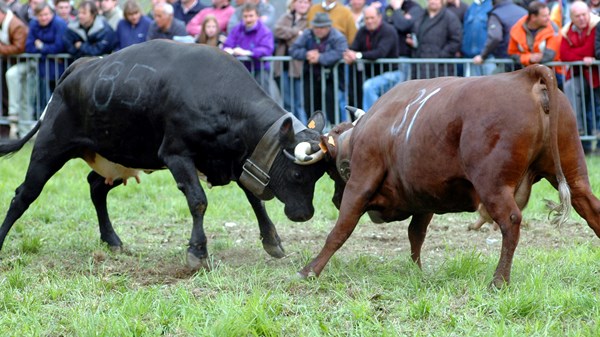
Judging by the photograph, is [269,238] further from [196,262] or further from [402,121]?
[402,121]

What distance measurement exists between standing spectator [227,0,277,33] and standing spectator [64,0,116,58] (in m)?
1.67

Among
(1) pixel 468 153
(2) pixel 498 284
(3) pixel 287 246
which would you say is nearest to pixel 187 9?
(3) pixel 287 246

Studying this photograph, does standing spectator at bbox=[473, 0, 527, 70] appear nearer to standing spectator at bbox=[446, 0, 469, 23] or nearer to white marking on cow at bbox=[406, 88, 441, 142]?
standing spectator at bbox=[446, 0, 469, 23]

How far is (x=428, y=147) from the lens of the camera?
644cm

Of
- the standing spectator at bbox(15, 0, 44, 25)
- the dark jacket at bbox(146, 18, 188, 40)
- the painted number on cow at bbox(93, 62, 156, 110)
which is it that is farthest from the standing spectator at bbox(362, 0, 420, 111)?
the painted number on cow at bbox(93, 62, 156, 110)

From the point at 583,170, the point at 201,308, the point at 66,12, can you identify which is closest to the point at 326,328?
the point at 201,308

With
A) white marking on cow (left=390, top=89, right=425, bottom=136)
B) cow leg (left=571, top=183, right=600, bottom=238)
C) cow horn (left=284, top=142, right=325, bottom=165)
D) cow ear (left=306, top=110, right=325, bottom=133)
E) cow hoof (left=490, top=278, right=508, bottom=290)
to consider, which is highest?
white marking on cow (left=390, top=89, right=425, bottom=136)

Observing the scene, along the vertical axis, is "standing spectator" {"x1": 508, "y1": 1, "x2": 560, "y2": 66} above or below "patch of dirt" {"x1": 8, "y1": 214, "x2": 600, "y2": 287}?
above

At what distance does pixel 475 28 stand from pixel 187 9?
417 cm

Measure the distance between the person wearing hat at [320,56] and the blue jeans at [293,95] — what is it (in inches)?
3.8

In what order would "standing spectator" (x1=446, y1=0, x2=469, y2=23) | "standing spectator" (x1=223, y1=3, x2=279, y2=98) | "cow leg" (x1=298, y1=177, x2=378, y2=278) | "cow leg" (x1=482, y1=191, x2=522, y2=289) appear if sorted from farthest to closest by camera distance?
"standing spectator" (x1=446, y1=0, x2=469, y2=23) < "standing spectator" (x1=223, y1=3, x2=279, y2=98) < "cow leg" (x1=298, y1=177, x2=378, y2=278) < "cow leg" (x1=482, y1=191, x2=522, y2=289)

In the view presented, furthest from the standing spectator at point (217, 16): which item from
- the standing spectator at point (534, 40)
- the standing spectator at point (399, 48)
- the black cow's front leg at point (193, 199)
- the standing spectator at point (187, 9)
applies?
the black cow's front leg at point (193, 199)

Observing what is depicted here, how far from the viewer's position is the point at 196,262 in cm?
767

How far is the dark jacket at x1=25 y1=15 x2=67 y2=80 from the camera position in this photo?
14.5 metres
